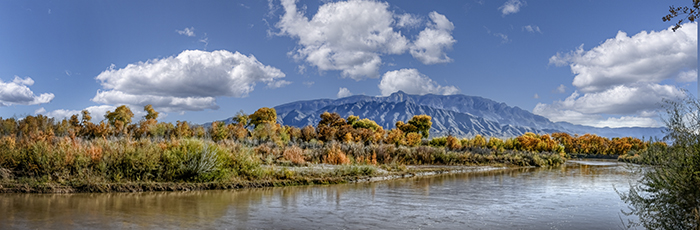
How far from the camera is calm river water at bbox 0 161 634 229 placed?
32.7 ft

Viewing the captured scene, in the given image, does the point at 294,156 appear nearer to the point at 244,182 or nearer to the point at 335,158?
the point at 335,158

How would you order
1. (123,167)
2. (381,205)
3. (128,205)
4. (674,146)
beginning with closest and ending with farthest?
(674,146), (128,205), (381,205), (123,167)

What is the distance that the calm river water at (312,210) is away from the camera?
996 cm

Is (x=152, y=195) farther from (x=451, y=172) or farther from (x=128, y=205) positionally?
(x=451, y=172)

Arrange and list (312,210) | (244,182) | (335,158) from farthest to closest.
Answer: (335,158) < (244,182) < (312,210)

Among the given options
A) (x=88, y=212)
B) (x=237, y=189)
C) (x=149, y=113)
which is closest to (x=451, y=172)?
(x=237, y=189)

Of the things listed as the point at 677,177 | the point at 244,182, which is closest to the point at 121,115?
the point at 244,182

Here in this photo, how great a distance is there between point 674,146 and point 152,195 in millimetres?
13716

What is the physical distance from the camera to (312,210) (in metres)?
12.0

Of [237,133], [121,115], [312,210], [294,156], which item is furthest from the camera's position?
[121,115]

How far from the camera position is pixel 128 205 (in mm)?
12055

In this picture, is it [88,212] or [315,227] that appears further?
[88,212]

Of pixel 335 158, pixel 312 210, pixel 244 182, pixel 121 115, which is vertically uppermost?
pixel 121 115

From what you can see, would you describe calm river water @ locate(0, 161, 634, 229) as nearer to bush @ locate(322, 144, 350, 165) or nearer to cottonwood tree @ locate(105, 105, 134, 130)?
bush @ locate(322, 144, 350, 165)
